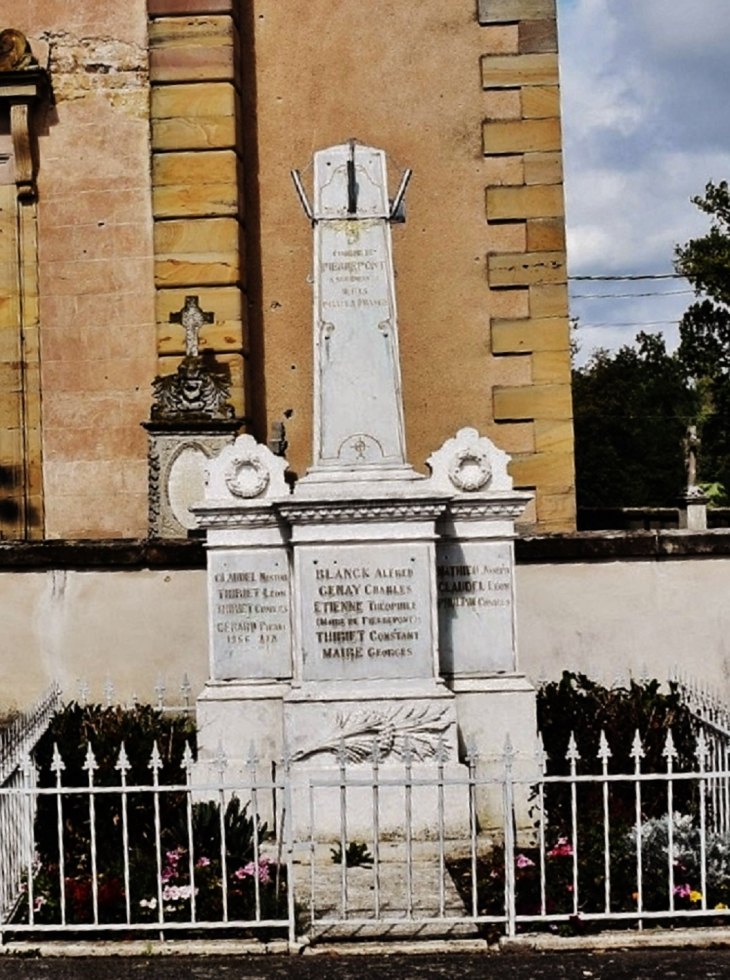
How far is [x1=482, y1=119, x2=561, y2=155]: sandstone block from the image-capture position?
14156mm

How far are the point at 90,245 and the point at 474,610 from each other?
23.2 feet

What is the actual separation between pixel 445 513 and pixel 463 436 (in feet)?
1.59

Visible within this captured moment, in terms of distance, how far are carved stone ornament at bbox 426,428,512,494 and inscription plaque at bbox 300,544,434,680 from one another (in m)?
0.57

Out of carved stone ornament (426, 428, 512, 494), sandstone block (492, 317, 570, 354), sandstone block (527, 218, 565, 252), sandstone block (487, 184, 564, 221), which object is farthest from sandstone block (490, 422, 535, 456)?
carved stone ornament (426, 428, 512, 494)

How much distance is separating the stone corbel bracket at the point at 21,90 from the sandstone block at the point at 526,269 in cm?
466

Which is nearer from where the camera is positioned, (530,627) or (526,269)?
(530,627)

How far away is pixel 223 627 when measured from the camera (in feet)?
29.1

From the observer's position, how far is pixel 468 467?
8781 millimetres

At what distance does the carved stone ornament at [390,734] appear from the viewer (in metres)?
8.18

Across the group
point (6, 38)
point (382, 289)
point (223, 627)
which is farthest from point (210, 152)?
point (223, 627)

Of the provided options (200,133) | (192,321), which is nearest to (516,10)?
(200,133)

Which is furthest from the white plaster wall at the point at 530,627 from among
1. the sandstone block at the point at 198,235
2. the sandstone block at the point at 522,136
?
the sandstone block at the point at 522,136

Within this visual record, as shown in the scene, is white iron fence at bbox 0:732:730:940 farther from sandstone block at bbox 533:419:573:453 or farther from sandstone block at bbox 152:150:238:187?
sandstone block at bbox 152:150:238:187

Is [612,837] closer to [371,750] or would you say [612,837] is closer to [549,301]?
[371,750]
